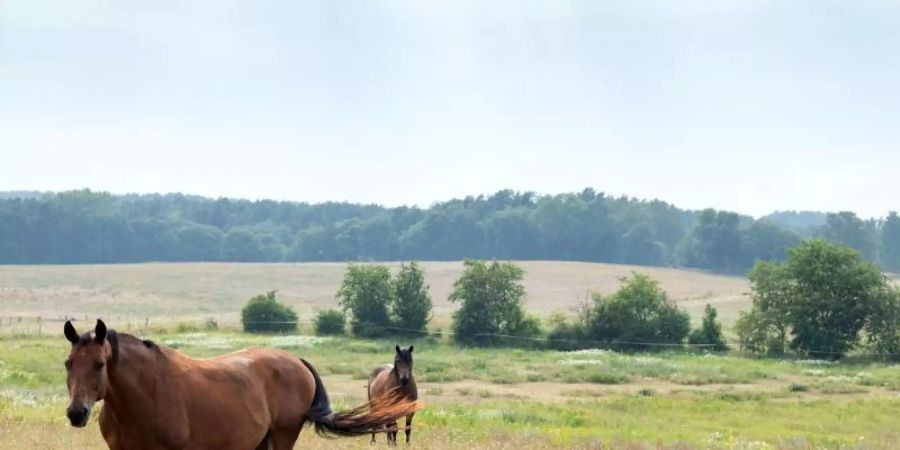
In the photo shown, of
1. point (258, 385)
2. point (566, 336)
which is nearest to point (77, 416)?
point (258, 385)

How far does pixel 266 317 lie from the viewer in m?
64.9

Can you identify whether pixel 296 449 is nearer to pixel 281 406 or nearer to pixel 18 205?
pixel 281 406

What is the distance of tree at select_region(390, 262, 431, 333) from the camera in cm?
6462

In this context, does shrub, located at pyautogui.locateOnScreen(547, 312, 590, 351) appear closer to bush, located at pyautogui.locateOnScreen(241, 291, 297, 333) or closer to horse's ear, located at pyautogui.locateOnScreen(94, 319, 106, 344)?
bush, located at pyautogui.locateOnScreen(241, 291, 297, 333)

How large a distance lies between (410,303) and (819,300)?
80.2 feet

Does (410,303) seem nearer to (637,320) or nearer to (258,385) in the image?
(637,320)

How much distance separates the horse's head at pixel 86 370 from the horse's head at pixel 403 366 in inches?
435

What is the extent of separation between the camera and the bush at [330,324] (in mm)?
63125

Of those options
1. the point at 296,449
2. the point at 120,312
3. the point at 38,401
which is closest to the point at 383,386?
the point at 296,449

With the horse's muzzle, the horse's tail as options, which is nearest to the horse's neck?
the horse's muzzle

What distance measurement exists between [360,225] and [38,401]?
6104 inches

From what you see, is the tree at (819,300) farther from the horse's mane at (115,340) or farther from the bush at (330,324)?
the horse's mane at (115,340)

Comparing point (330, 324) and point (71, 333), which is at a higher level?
point (71, 333)

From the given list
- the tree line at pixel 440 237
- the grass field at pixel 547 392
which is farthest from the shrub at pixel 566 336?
the tree line at pixel 440 237
